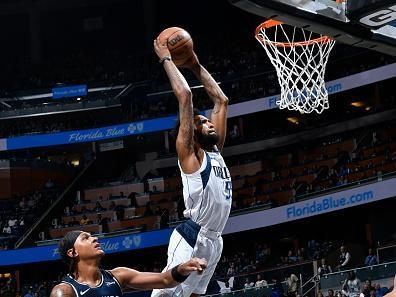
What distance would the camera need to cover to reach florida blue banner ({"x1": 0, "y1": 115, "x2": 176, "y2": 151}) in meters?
29.0

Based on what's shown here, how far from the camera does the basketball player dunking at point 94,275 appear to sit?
17.2 ft

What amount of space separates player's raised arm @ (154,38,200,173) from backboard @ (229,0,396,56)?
2.57 ft

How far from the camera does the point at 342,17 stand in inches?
265

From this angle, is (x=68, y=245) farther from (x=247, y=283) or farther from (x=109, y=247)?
(x=109, y=247)

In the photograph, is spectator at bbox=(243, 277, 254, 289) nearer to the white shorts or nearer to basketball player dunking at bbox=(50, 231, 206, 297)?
the white shorts

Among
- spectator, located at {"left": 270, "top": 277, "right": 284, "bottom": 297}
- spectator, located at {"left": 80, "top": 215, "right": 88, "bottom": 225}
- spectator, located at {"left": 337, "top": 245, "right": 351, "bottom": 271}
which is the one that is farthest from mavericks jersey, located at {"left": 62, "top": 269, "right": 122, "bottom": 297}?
spectator, located at {"left": 80, "top": 215, "right": 88, "bottom": 225}

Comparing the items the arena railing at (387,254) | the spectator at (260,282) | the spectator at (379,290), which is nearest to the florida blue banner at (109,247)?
the spectator at (260,282)

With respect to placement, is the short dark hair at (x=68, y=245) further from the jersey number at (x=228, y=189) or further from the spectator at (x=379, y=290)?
the spectator at (x=379, y=290)

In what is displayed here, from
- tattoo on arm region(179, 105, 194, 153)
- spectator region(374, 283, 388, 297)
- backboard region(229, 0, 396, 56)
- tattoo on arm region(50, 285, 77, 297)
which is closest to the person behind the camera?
tattoo on arm region(50, 285, 77, 297)

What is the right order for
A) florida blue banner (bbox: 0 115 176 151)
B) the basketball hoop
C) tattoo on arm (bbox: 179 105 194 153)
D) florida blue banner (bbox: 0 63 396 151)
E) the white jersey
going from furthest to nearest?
1. florida blue banner (bbox: 0 115 176 151)
2. florida blue banner (bbox: 0 63 396 151)
3. the basketball hoop
4. the white jersey
5. tattoo on arm (bbox: 179 105 194 153)

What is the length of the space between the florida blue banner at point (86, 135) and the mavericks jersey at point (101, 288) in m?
23.5

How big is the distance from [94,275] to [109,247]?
832 inches

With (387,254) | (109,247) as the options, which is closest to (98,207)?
(109,247)

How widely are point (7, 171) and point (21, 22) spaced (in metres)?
7.70
